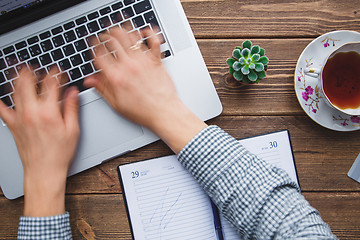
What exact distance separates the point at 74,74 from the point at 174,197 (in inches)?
13.0

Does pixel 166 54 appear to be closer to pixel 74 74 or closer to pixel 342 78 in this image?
pixel 74 74

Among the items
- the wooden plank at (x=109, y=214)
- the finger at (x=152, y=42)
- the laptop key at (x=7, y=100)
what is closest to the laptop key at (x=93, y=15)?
the finger at (x=152, y=42)

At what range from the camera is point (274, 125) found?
683mm

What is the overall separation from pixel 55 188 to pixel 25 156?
88 millimetres

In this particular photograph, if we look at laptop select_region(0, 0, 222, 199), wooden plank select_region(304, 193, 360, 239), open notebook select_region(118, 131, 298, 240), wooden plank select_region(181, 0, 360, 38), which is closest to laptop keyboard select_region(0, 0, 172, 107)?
laptop select_region(0, 0, 222, 199)

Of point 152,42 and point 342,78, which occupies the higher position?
point 152,42

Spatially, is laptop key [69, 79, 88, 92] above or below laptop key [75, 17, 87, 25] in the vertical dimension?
below

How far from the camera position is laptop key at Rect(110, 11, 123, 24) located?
0.62 metres

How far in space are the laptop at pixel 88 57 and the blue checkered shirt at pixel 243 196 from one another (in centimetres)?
9

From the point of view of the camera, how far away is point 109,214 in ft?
2.21

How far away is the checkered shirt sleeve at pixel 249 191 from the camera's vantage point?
0.53 metres

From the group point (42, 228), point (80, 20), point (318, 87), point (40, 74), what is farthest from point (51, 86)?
point (318, 87)

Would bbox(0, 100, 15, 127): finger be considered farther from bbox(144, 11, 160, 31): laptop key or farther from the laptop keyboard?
bbox(144, 11, 160, 31): laptop key

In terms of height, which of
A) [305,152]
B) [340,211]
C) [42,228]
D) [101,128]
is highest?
[101,128]
